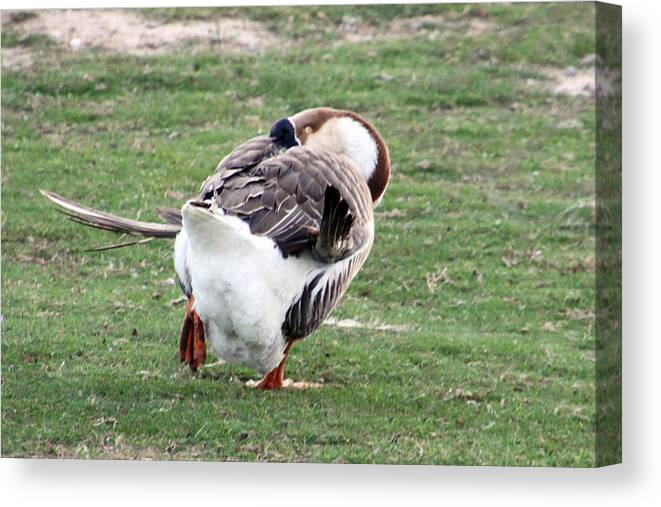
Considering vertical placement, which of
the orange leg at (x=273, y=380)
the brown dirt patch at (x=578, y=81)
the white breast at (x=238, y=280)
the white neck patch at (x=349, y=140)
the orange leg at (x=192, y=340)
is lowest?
the orange leg at (x=273, y=380)

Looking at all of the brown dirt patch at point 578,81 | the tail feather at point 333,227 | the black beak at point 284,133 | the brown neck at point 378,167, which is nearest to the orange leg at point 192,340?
the tail feather at point 333,227

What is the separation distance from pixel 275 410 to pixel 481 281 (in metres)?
1.46

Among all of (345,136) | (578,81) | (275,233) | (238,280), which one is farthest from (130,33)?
(578,81)

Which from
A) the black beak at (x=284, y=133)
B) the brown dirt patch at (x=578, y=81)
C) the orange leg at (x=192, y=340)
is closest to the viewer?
the brown dirt patch at (x=578, y=81)

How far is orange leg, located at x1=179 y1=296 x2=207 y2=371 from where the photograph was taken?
29.0ft

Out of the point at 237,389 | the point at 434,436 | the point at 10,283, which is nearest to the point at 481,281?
the point at 434,436

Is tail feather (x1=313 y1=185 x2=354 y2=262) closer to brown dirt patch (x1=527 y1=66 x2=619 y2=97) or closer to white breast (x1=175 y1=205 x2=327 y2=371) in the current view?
white breast (x1=175 y1=205 x2=327 y2=371)

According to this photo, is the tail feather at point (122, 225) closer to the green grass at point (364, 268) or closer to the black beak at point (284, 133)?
the green grass at point (364, 268)

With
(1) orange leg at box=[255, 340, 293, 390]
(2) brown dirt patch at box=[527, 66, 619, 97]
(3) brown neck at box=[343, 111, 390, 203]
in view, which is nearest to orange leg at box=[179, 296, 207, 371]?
(1) orange leg at box=[255, 340, 293, 390]

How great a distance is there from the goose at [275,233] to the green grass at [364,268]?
1.29ft

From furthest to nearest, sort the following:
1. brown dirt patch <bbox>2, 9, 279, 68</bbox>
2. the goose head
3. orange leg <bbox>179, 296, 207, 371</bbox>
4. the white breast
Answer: brown dirt patch <bbox>2, 9, 279, 68</bbox>, the goose head, orange leg <bbox>179, 296, 207, 371</bbox>, the white breast

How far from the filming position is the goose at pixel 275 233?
7.91 metres

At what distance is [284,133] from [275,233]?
1103mm

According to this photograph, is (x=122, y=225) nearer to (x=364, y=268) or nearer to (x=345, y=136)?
(x=345, y=136)
